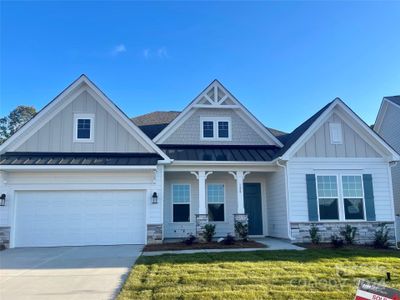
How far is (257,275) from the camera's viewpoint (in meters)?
7.09

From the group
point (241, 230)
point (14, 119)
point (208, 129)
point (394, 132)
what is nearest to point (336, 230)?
point (241, 230)

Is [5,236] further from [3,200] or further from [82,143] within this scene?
[82,143]

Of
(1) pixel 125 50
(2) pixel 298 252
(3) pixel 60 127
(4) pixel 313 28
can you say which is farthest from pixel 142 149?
(4) pixel 313 28

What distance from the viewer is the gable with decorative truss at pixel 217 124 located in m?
15.3

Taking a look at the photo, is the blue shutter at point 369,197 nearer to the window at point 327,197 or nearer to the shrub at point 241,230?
the window at point 327,197

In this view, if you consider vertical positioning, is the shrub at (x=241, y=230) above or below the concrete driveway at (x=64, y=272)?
above

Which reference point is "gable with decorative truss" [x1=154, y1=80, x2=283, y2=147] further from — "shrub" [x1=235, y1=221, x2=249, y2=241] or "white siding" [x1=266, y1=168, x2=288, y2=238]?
"shrub" [x1=235, y1=221, x2=249, y2=241]

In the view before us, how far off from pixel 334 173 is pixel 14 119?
110 ft

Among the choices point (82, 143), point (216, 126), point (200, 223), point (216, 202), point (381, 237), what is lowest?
point (381, 237)

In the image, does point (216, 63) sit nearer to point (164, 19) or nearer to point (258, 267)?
point (164, 19)

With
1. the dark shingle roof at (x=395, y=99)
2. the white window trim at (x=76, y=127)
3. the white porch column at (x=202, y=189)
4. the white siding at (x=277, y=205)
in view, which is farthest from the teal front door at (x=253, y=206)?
the dark shingle roof at (x=395, y=99)

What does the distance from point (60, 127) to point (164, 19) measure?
593 centimetres

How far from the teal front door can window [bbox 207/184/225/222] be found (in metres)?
1.08

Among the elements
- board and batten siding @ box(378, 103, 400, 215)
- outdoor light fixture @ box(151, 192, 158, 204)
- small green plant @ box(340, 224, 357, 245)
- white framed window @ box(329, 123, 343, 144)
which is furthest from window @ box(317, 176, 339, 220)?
board and batten siding @ box(378, 103, 400, 215)
